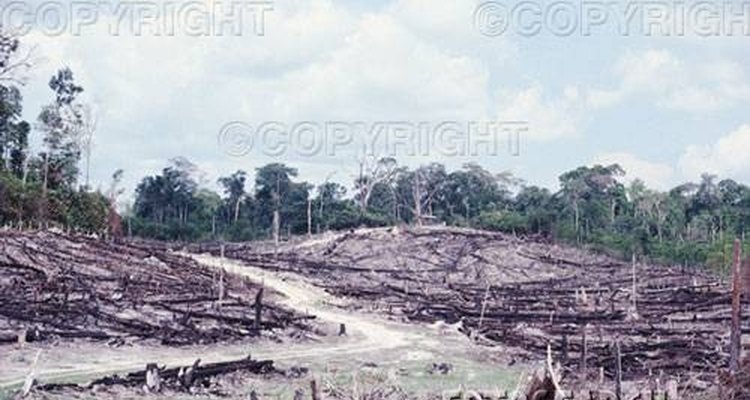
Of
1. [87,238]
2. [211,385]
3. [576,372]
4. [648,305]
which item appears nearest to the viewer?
[211,385]

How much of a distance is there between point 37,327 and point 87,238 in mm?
19305

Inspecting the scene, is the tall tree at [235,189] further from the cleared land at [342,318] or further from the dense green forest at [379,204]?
the cleared land at [342,318]

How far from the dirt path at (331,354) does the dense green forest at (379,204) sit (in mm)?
22074

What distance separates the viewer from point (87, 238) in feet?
144

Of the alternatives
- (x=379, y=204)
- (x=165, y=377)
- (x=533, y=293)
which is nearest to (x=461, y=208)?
(x=379, y=204)

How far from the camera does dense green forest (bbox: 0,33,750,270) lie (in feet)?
181

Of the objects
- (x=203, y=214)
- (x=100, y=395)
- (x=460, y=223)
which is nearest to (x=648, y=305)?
(x=100, y=395)

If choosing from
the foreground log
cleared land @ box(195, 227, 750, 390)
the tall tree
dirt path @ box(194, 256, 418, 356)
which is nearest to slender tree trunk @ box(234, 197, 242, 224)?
the tall tree

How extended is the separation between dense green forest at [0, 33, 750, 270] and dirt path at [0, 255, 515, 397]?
22074 mm

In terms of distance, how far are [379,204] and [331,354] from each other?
59.8 meters

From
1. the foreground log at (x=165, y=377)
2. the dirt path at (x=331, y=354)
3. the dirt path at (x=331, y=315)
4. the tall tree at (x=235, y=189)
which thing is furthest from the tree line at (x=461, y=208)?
the foreground log at (x=165, y=377)

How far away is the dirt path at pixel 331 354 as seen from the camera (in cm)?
2172

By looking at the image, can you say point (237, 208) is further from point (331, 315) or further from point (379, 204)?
point (331, 315)

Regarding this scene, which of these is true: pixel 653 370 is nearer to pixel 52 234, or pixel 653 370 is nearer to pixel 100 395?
pixel 100 395
